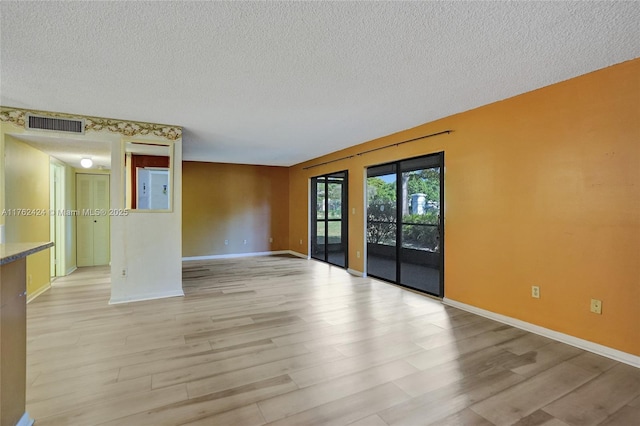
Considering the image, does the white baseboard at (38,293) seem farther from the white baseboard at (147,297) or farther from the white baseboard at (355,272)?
the white baseboard at (355,272)

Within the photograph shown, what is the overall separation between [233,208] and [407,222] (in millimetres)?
5071

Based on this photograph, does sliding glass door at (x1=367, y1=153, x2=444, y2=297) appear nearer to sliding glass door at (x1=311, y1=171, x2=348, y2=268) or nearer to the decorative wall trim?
sliding glass door at (x1=311, y1=171, x2=348, y2=268)

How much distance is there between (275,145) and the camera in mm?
5973

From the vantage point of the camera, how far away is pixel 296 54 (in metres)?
2.44

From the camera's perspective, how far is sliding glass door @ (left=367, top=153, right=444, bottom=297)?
446 centimetres

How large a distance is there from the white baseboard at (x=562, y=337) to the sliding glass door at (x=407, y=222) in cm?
61

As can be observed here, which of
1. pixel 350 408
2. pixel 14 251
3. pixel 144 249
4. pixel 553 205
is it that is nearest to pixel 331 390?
pixel 350 408

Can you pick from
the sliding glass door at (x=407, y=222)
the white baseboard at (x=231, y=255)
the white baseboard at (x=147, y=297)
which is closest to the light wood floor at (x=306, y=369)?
the white baseboard at (x=147, y=297)

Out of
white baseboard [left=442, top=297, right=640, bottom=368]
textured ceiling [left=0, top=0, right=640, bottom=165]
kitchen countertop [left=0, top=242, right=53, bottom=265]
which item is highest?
textured ceiling [left=0, top=0, right=640, bottom=165]

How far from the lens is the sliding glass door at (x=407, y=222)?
14.6ft

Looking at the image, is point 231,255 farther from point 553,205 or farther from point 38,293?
point 553,205

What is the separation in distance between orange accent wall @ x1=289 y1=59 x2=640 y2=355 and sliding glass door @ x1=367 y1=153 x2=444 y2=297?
28 centimetres

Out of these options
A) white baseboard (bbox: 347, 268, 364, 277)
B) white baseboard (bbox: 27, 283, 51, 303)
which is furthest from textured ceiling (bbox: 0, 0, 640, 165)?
white baseboard (bbox: 347, 268, 364, 277)

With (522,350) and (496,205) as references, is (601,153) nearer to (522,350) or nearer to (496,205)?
(496,205)
